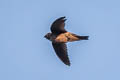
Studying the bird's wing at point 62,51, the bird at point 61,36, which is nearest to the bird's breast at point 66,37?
the bird at point 61,36

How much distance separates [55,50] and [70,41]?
1.47 m

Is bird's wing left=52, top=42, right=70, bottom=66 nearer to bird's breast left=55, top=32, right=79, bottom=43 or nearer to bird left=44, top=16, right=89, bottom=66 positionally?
bird left=44, top=16, right=89, bottom=66

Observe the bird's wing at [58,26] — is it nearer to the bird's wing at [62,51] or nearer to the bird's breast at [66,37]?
the bird's breast at [66,37]

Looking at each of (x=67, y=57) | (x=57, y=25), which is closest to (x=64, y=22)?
(x=57, y=25)

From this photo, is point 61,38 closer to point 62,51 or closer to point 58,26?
point 58,26

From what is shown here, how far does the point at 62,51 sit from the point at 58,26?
4.74ft

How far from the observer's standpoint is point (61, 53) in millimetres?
20891

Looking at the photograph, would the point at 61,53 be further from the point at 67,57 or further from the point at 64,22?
the point at 64,22

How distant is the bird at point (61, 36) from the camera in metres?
19.7

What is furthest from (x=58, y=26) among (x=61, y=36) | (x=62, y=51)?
(x=62, y=51)

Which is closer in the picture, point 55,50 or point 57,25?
point 57,25

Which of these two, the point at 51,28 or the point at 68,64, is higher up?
the point at 51,28

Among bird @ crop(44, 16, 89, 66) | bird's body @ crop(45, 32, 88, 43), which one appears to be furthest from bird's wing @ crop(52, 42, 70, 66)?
bird's body @ crop(45, 32, 88, 43)

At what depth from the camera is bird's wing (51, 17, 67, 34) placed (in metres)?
19.5
